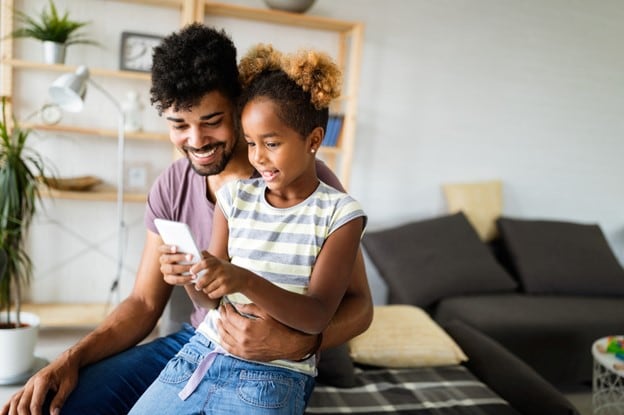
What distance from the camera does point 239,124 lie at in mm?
1407

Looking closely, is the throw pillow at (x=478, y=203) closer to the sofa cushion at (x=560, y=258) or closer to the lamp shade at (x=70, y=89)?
the sofa cushion at (x=560, y=258)

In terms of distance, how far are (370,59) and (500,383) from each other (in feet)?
7.30

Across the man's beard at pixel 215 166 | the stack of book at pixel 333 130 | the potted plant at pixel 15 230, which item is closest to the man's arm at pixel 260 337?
the man's beard at pixel 215 166

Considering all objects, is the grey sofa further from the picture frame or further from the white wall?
the picture frame

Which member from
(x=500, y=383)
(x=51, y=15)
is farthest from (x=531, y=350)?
(x=51, y=15)

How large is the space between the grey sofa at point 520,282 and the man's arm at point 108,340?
5.65ft

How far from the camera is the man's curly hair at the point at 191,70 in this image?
1337 millimetres

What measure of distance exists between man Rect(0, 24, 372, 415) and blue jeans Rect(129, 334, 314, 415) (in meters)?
0.04

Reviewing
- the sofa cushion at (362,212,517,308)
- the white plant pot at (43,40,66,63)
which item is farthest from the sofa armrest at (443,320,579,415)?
the white plant pot at (43,40,66,63)

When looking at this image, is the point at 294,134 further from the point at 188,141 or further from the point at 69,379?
the point at 69,379

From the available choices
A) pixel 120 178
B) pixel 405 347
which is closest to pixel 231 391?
pixel 405 347

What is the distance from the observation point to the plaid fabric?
5.95 ft

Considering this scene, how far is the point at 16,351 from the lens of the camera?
2266 mm

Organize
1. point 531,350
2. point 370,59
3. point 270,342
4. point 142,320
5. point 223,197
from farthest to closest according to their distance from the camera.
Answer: point 370,59 → point 531,350 → point 142,320 → point 223,197 → point 270,342
